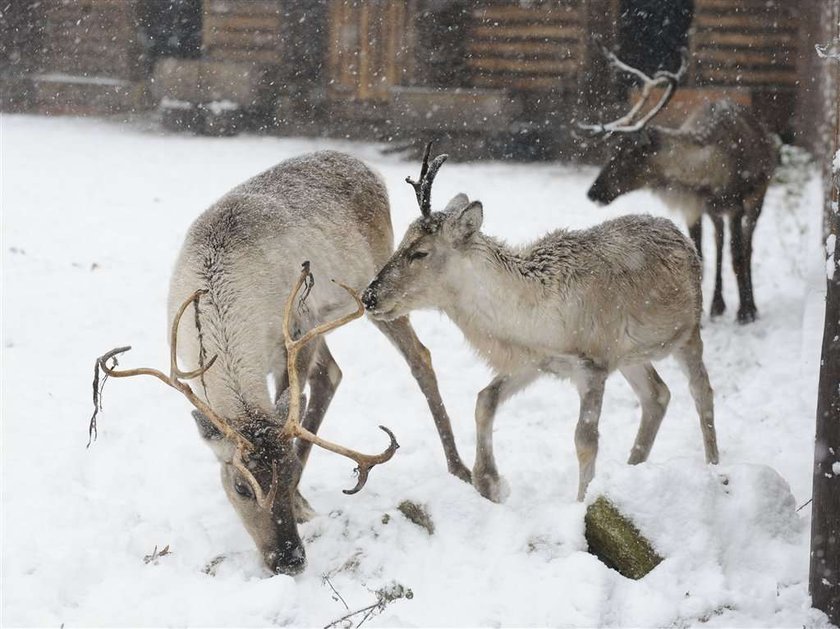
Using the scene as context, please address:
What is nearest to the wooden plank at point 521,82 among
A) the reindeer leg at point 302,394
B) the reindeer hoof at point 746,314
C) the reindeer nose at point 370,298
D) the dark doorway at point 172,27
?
the dark doorway at point 172,27

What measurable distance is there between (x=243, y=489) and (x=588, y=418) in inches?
69.7

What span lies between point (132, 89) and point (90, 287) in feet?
26.3

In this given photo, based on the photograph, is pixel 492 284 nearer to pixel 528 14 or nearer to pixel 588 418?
pixel 588 418

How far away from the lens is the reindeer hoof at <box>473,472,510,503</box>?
5.43 m

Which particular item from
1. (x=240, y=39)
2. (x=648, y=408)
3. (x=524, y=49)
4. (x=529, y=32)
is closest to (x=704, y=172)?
(x=648, y=408)

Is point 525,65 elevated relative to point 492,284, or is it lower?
lower

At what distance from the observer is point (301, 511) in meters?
5.07

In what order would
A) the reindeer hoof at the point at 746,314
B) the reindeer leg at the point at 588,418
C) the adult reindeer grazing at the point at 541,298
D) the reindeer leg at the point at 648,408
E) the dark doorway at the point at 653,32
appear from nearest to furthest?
the adult reindeer grazing at the point at 541,298
the reindeer leg at the point at 588,418
the reindeer leg at the point at 648,408
the reindeer hoof at the point at 746,314
the dark doorway at the point at 653,32

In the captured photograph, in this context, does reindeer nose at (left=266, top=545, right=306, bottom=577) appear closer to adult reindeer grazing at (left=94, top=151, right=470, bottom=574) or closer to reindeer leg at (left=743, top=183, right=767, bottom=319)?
adult reindeer grazing at (left=94, top=151, right=470, bottom=574)

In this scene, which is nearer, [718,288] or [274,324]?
[274,324]

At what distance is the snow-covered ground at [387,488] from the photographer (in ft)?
14.2

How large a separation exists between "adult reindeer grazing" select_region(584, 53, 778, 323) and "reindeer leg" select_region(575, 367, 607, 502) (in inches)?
169

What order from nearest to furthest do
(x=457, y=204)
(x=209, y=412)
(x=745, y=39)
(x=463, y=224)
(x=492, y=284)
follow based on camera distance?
(x=209, y=412), (x=463, y=224), (x=492, y=284), (x=457, y=204), (x=745, y=39)

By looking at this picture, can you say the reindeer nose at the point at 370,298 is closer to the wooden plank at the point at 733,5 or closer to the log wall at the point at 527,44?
the log wall at the point at 527,44
